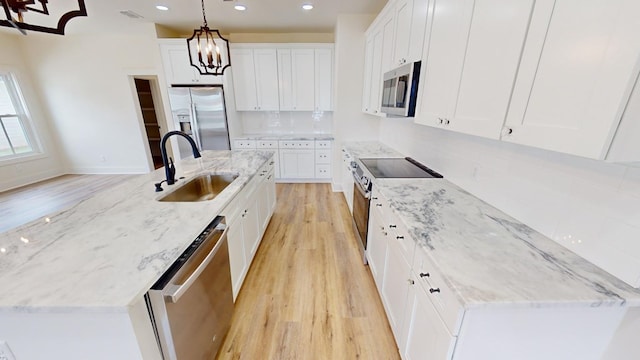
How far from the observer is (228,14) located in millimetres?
3764

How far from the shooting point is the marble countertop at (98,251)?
81 cm

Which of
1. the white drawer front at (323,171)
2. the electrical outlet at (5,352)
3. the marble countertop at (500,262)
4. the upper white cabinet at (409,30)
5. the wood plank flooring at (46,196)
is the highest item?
the upper white cabinet at (409,30)

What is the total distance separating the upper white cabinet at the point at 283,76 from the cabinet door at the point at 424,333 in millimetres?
4220

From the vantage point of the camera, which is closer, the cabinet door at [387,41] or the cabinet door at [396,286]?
the cabinet door at [396,286]

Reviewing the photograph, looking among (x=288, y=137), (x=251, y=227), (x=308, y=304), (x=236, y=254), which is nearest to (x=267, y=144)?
(x=288, y=137)

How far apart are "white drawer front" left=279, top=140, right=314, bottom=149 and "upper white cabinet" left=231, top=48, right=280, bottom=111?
0.73 meters

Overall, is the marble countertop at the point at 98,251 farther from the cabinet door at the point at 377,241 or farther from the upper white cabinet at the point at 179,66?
the upper white cabinet at the point at 179,66

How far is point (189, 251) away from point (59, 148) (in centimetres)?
690

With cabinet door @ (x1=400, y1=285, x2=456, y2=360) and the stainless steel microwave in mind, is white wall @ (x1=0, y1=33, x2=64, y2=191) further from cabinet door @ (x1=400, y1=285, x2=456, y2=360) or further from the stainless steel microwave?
cabinet door @ (x1=400, y1=285, x2=456, y2=360)

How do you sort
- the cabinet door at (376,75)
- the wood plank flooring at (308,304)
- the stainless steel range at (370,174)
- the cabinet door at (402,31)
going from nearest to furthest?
the wood plank flooring at (308,304) < the cabinet door at (402,31) < the stainless steel range at (370,174) < the cabinet door at (376,75)

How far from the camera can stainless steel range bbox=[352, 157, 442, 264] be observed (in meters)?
2.22

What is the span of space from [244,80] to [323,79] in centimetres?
155

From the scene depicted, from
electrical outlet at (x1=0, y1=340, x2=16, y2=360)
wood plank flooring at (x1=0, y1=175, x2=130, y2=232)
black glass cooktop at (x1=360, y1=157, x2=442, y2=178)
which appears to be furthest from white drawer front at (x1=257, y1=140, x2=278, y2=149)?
electrical outlet at (x1=0, y1=340, x2=16, y2=360)

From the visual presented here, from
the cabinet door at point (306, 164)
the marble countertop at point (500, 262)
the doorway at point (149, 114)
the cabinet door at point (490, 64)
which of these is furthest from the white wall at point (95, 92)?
the marble countertop at point (500, 262)
